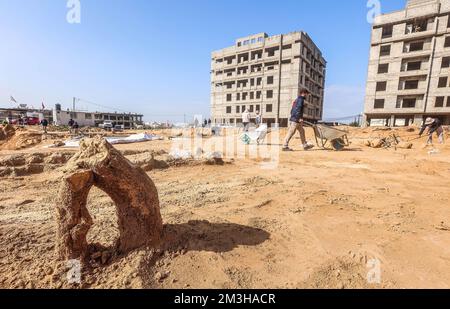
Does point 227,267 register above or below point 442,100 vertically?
below

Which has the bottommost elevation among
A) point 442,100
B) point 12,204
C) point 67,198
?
point 12,204

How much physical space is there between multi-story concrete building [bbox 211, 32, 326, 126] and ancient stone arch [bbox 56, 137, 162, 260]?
35070 mm

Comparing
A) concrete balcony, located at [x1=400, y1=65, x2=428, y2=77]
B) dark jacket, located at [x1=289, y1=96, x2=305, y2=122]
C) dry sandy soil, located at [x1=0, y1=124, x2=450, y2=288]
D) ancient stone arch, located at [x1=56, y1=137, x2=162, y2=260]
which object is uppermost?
concrete balcony, located at [x1=400, y1=65, x2=428, y2=77]

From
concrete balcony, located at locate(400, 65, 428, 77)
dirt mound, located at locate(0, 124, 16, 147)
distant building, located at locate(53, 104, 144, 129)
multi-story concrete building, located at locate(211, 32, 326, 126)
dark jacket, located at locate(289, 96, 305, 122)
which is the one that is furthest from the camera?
distant building, located at locate(53, 104, 144, 129)

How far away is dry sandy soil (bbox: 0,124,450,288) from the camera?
1577 millimetres

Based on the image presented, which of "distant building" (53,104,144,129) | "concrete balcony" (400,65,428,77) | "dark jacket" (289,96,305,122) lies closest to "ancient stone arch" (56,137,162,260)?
"dark jacket" (289,96,305,122)

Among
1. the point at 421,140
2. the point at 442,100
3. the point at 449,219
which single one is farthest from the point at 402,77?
the point at 449,219

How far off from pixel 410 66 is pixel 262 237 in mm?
36537

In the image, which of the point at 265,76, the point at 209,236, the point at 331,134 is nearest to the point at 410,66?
the point at 265,76

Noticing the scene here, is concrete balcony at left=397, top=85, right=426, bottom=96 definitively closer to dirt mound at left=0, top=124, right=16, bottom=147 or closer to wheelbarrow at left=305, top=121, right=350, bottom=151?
wheelbarrow at left=305, top=121, right=350, bottom=151

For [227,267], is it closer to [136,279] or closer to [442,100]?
[136,279]

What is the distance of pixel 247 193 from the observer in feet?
11.2
